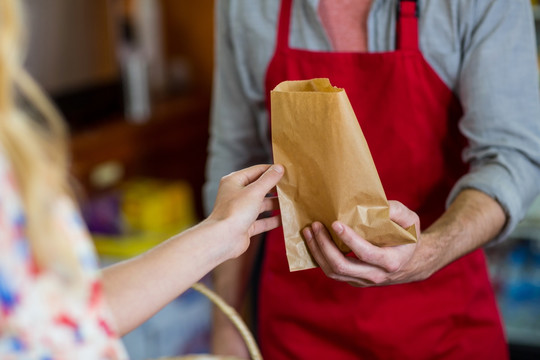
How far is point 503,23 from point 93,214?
1853 mm

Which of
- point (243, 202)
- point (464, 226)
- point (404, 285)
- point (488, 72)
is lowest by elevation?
point (404, 285)

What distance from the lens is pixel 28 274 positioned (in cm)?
53

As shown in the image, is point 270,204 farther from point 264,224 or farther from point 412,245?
point 412,245

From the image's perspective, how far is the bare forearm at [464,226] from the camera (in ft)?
3.50

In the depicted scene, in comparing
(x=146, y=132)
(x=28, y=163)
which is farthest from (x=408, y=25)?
(x=146, y=132)

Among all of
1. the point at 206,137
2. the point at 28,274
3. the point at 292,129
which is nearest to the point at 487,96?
the point at 292,129

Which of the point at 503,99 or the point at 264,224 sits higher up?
the point at 503,99

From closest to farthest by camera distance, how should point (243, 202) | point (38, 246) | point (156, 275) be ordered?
1. point (38, 246)
2. point (156, 275)
3. point (243, 202)

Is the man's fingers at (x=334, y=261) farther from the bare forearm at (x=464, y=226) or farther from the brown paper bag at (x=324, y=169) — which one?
the bare forearm at (x=464, y=226)

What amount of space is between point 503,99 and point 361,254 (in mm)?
366

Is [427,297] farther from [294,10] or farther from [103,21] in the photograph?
[103,21]

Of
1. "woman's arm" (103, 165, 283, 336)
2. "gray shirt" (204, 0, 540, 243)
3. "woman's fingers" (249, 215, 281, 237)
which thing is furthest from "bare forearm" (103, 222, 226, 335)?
"gray shirt" (204, 0, 540, 243)

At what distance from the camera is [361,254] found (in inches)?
36.7

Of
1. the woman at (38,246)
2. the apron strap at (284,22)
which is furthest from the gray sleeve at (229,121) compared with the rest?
the woman at (38,246)
